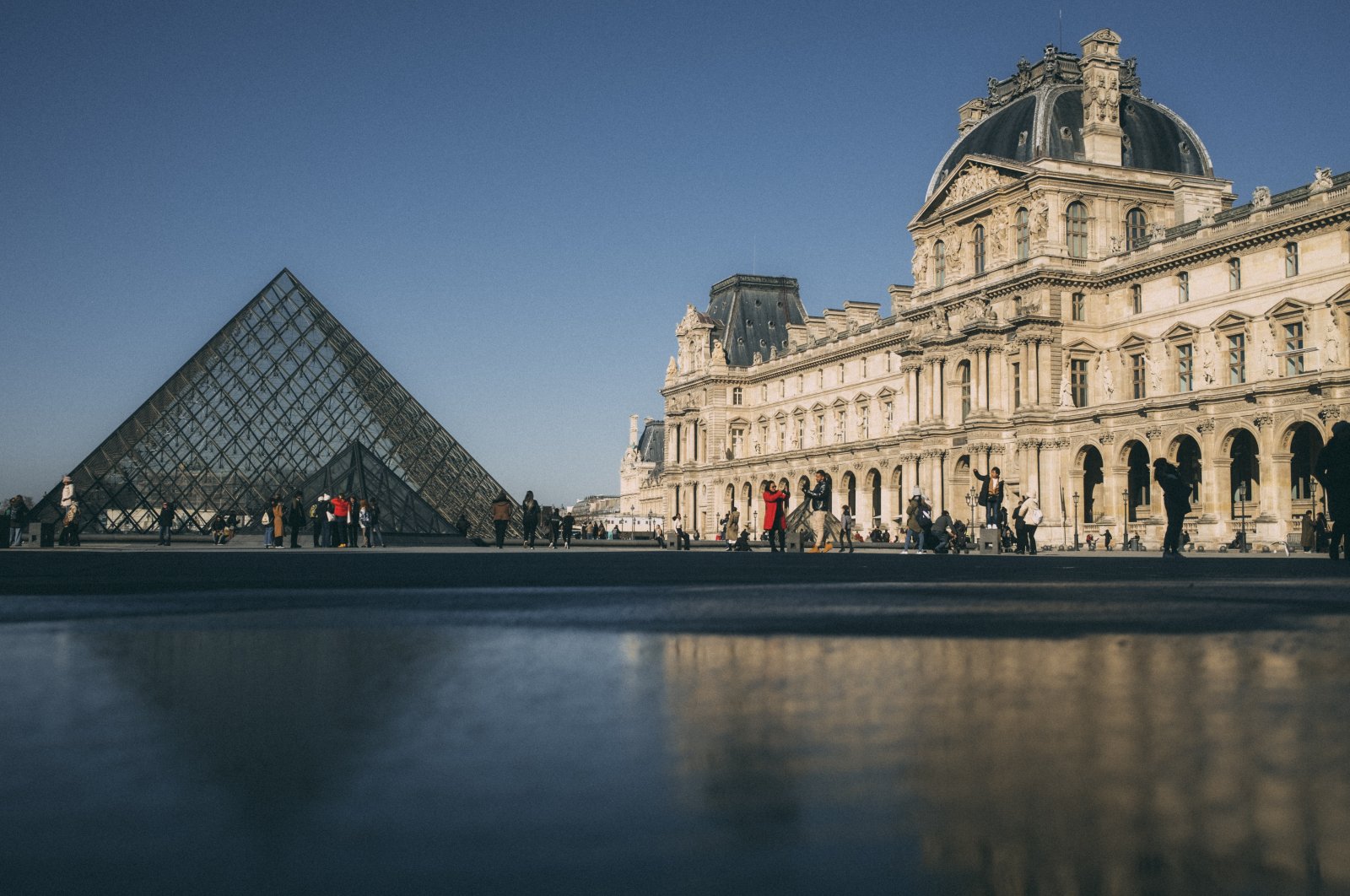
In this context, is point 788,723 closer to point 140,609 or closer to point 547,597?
point 140,609

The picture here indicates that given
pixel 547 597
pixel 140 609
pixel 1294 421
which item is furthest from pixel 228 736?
pixel 1294 421

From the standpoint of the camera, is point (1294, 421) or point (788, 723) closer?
point (788, 723)

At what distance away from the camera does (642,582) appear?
7.96 m

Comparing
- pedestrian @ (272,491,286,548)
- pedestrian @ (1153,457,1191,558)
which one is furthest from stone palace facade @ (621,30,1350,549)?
pedestrian @ (272,491,286,548)

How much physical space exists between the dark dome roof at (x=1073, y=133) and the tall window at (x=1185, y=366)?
8975 millimetres

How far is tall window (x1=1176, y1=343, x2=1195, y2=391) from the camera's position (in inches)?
1690

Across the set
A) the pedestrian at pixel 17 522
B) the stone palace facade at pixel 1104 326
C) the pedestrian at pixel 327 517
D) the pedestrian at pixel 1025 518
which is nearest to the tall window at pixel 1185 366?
the stone palace facade at pixel 1104 326

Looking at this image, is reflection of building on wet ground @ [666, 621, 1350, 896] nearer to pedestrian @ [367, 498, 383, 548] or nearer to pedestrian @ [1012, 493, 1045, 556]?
pedestrian @ [1012, 493, 1045, 556]

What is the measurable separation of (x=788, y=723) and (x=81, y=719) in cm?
105

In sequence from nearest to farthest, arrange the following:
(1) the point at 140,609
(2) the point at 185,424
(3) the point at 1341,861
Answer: (3) the point at 1341,861 < (1) the point at 140,609 < (2) the point at 185,424

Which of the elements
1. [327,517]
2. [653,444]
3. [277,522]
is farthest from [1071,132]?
[653,444]

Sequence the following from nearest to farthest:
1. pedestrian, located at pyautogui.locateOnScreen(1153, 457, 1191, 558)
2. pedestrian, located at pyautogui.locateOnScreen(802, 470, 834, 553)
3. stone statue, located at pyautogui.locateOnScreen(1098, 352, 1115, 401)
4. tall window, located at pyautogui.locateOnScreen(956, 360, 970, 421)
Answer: pedestrian, located at pyautogui.locateOnScreen(1153, 457, 1191, 558), pedestrian, located at pyautogui.locateOnScreen(802, 470, 834, 553), stone statue, located at pyautogui.locateOnScreen(1098, 352, 1115, 401), tall window, located at pyautogui.locateOnScreen(956, 360, 970, 421)

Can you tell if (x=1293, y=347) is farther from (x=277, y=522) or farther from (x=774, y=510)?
(x=277, y=522)

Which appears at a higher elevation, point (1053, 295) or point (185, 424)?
point (1053, 295)
